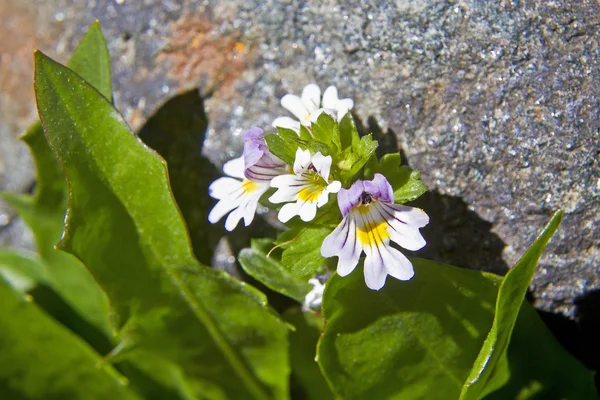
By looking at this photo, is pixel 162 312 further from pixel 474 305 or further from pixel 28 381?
pixel 474 305

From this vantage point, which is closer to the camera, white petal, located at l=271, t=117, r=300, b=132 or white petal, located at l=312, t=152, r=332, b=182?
white petal, located at l=312, t=152, r=332, b=182

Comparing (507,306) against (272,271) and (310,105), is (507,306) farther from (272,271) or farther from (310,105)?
(310,105)

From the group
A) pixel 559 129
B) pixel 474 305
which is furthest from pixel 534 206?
pixel 474 305

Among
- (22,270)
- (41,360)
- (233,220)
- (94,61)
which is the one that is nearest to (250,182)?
(233,220)

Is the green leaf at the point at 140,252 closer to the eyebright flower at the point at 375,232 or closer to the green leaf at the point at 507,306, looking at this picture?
the eyebright flower at the point at 375,232

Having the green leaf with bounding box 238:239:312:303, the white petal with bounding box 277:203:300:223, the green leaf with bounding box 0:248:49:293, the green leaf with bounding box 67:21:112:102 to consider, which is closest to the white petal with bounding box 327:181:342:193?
the white petal with bounding box 277:203:300:223

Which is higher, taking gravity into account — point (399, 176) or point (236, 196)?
point (399, 176)

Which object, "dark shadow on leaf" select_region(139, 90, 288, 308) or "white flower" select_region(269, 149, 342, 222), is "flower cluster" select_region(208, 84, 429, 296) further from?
"dark shadow on leaf" select_region(139, 90, 288, 308)

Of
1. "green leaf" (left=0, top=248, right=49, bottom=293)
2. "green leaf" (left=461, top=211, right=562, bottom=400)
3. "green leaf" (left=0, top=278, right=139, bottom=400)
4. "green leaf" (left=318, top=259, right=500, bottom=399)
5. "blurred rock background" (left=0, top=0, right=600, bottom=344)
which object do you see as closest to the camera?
"green leaf" (left=461, top=211, right=562, bottom=400)

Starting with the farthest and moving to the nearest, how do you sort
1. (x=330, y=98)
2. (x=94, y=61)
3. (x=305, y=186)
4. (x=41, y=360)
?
(x=41, y=360) < (x=94, y=61) < (x=330, y=98) < (x=305, y=186)
